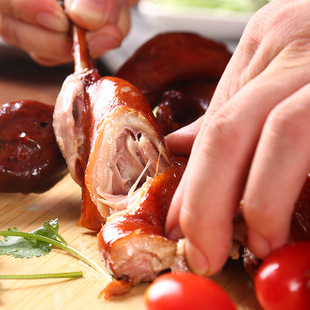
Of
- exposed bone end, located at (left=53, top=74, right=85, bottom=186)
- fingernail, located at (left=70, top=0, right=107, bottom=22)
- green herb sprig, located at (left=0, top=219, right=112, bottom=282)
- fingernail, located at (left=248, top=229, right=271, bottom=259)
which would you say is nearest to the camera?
fingernail, located at (left=248, top=229, right=271, bottom=259)

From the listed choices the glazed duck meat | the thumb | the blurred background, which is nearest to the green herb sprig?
the glazed duck meat

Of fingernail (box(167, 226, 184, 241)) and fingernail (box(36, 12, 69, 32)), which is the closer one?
fingernail (box(167, 226, 184, 241))

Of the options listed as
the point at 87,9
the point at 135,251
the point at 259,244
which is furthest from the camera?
the point at 87,9

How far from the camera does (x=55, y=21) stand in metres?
3.14

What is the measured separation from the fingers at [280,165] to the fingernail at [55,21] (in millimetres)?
2295

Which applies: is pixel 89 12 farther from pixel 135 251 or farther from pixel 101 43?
pixel 135 251

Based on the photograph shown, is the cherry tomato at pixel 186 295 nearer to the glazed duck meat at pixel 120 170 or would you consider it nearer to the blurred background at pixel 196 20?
the glazed duck meat at pixel 120 170

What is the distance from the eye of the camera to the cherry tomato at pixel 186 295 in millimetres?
1139

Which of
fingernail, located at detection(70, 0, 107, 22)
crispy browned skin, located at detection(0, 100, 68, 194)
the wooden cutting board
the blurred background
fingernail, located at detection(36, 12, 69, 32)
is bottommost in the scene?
the blurred background

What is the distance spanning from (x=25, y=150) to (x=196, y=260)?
1.30m

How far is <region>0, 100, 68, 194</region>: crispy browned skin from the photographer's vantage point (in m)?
2.33

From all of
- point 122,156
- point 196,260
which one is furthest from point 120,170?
point 196,260

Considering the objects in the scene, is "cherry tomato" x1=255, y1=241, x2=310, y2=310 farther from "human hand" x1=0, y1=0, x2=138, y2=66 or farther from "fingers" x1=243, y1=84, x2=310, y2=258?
"human hand" x1=0, y1=0, x2=138, y2=66

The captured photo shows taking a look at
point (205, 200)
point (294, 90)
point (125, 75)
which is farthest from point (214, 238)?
point (125, 75)
